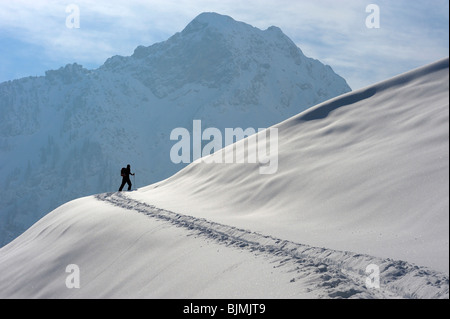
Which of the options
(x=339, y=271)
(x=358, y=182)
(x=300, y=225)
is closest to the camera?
(x=339, y=271)

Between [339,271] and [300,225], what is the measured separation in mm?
2864

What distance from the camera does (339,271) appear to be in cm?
757

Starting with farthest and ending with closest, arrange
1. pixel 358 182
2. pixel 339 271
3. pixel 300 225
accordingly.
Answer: pixel 358 182
pixel 300 225
pixel 339 271

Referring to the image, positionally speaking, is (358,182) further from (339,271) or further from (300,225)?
(339,271)

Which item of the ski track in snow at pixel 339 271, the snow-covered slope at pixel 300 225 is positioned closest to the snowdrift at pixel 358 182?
the snow-covered slope at pixel 300 225

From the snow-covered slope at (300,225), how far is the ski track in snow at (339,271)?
2 cm

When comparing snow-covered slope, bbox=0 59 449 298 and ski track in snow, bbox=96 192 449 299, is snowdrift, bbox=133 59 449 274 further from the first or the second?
ski track in snow, bbox=96 192 449 299

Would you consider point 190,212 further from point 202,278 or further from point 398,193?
point 398,193

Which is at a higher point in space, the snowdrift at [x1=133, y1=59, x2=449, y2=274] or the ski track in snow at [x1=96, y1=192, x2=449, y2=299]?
the snowdrift at [x1=133, y1=59, x2=449, y2=274]

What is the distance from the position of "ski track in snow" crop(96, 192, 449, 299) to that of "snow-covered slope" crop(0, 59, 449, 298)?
0.06 ft

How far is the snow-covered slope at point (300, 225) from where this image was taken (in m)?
7.64

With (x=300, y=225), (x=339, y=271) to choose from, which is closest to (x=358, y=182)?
(x=300, y=225)

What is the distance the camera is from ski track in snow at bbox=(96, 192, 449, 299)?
656cm

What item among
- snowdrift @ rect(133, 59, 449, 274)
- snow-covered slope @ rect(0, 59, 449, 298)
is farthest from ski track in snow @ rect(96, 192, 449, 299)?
snowdrift @ rect(133, 59, 449, 274)
